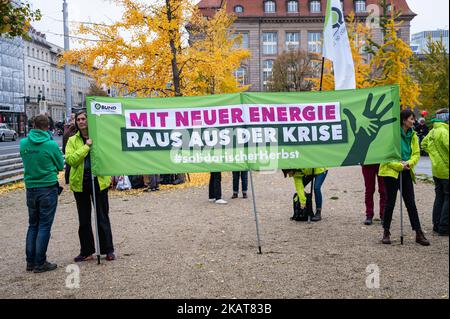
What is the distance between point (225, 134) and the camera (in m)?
6.82

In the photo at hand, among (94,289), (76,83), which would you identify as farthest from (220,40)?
(76,83)

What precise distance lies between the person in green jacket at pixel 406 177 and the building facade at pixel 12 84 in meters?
71.9

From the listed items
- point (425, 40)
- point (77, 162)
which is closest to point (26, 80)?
point (425, 40)

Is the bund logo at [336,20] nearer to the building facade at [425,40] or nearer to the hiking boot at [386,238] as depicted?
the building facade at [425,40]

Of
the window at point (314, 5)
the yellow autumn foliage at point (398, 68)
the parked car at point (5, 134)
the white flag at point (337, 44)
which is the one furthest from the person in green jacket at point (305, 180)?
the window at point (314, 5)

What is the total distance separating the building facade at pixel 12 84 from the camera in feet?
242

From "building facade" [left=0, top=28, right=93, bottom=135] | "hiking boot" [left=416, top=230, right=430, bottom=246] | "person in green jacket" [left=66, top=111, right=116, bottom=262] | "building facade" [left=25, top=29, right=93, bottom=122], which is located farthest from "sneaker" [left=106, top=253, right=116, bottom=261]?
"building facade" [left=25, top=29, right=93, bottom=122]

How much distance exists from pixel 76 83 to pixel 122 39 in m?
106

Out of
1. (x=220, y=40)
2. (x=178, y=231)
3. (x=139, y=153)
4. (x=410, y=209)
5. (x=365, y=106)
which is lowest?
(x=178, y=231)

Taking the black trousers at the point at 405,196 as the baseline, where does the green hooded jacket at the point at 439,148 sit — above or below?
above

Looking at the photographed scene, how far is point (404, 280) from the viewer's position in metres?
5.55

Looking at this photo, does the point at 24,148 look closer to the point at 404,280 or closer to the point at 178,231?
the point at 178,231

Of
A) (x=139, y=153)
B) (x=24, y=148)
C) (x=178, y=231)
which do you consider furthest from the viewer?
(x=178, y=231)

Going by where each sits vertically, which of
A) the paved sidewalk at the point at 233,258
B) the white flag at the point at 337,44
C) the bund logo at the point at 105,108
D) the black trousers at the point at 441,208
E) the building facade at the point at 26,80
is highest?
the building facade at the point at 26,80
